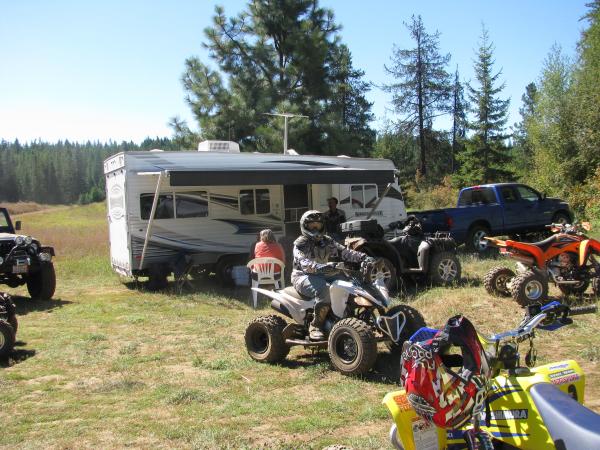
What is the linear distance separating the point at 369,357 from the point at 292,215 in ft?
28.2

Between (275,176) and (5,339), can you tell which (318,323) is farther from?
(275,176)

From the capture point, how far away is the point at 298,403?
4.70m

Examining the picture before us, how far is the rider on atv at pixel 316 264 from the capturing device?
18.3ft

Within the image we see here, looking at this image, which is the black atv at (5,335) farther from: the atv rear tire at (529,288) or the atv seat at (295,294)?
the atv rear tire at (529,288)

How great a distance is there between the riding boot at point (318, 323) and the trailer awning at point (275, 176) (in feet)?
16.5

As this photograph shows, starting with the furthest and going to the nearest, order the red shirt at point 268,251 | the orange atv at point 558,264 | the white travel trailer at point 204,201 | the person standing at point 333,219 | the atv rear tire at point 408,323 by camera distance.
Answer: the person standing at point 333,219, the white travel trailer at point 204,201, the red shirt at point 268,251, the orange atv at point 558,264, the atv rear tire at point 408,323

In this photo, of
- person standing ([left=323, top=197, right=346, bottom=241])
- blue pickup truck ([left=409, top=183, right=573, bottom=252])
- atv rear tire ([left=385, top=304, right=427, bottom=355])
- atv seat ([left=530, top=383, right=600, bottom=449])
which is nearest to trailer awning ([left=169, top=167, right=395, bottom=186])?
person standing ([left=323, top=197, right=346, bottom=241])

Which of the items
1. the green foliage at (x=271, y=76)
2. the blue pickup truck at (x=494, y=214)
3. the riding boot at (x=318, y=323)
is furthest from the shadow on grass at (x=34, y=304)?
the green foliage at (x=271, y=76)

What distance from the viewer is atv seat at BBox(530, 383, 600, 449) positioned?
2158 millimetres

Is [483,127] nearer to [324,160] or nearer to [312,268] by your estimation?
[324,160]

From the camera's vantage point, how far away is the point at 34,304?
33.7 feet

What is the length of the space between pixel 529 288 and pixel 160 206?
A: 7148mm

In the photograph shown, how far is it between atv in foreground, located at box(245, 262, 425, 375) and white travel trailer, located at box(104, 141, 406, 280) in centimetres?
480

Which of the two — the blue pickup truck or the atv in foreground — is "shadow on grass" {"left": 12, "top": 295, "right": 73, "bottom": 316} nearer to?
the atv in foreground
